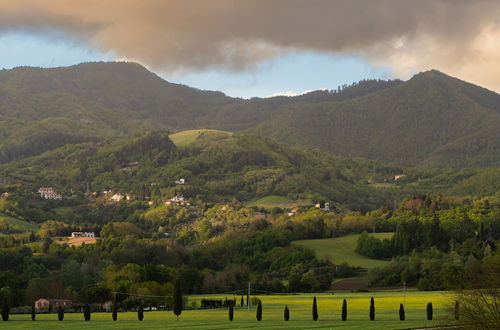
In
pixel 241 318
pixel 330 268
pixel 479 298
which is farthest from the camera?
pixel 330 268

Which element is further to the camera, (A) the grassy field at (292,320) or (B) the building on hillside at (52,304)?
(B) the building on hillside at (52,304)

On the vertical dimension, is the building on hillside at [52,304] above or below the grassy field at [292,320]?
above

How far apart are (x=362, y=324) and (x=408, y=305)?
32.6m

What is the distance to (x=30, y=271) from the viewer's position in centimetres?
19888

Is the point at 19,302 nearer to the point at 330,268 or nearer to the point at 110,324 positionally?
the point at 110,324

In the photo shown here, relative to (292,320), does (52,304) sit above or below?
above

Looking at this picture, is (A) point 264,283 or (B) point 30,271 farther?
(B) point 30,271

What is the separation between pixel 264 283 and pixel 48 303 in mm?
52122

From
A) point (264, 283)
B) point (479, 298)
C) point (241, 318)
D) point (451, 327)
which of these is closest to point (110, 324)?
point (241, 318)

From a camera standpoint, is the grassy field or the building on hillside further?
the building on hillside

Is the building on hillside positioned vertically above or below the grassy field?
above

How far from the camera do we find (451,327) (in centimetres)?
7612

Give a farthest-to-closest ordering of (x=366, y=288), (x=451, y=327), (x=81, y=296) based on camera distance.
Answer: (x=366, y=288) < (x=81, y=296) < (x=451, y=327)

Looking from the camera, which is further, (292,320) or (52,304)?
(52,304)
